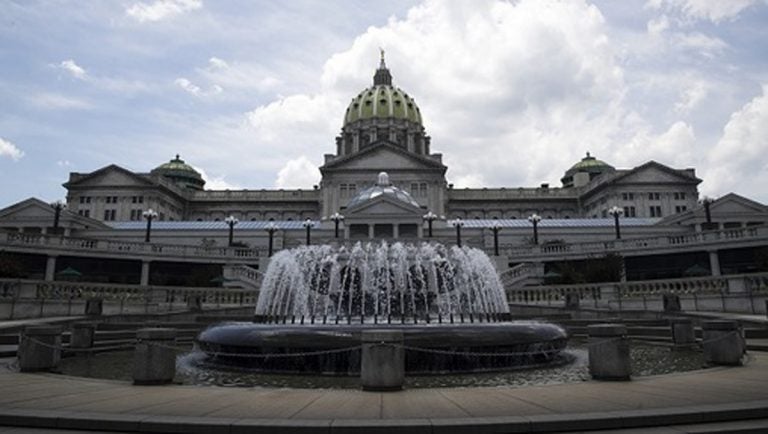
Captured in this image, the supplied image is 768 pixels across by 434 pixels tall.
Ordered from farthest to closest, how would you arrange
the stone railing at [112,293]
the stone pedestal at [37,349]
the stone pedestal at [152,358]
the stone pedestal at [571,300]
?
the stone pedestal at [571,300] < the stone railing at [112,293] < the stone pedestal at [37,349] < the stone pedestal at [152,358]

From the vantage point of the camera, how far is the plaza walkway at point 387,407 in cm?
729

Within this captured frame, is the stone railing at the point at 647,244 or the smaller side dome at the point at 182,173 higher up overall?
the smaller side dome at the point at 182,173

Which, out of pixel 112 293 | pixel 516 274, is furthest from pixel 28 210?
pixel 516 274

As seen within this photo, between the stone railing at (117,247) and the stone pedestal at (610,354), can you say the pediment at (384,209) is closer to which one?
the stone railing at (117,247)

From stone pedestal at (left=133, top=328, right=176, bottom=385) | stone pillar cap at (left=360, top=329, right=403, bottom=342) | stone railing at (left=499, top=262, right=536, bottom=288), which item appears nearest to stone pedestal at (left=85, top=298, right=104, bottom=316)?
stone pedestal at (left=133, top=328, right=176, bottom=385)

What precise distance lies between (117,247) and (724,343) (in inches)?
2082

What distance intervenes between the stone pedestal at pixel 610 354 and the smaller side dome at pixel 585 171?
121 meters

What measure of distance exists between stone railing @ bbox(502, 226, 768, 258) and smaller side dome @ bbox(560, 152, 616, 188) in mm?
73362

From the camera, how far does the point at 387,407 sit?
8430 mm

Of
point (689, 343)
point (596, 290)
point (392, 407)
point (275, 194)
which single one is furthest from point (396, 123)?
point (392, 407)

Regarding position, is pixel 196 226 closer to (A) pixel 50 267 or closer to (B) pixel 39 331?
(A) pixel 50 267

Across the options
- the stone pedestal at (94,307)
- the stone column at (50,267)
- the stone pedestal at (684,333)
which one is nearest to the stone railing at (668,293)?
the stone pedestal at (684,333)

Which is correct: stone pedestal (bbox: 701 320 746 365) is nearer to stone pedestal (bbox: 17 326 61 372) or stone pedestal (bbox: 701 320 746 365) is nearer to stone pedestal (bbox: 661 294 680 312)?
stone pedestal (bbox: 661 294 680 312)

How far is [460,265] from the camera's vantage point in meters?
31.4
